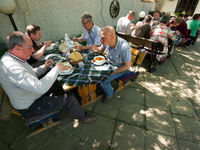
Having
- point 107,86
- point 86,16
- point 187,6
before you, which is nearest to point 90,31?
point 86,16

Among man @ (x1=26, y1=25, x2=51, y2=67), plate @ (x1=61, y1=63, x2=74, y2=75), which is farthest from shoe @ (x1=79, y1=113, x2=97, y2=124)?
man @ (x1=26, y1=25, x2=51, y2=67)

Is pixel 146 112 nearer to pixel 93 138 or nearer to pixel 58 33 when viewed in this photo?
pixel 93 138

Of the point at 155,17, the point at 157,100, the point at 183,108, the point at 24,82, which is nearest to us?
→ the point at 24,82

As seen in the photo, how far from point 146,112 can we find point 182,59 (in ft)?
11.8

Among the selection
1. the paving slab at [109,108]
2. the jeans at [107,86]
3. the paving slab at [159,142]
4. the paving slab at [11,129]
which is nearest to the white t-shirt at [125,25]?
the jeans at [107,86]

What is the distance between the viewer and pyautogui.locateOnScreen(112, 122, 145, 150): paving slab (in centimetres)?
185

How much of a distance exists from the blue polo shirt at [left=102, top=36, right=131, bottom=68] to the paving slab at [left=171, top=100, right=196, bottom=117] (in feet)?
5.34

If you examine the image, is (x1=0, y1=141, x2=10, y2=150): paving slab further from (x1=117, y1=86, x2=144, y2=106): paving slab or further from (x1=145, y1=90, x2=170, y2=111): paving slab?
A: (x1=145, y1=90, x2=170, y2=111): paving slab

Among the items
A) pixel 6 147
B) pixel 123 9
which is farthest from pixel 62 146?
pixel 123 9

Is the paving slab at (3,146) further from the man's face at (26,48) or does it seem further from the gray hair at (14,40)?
the gray hair at (14,40)

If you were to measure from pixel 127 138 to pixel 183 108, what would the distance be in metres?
1.60

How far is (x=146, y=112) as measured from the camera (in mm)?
2400

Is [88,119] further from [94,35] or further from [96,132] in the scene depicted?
[94,35]

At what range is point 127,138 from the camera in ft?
6.43
